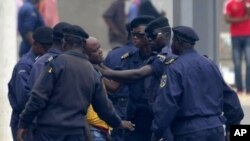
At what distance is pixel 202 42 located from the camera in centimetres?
1329

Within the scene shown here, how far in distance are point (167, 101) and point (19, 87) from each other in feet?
4.96

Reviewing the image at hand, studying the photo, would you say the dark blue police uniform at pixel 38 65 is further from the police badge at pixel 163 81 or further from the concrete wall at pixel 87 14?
the concrete wall at pixel 87 14

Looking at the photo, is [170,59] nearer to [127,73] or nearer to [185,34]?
[185,34]

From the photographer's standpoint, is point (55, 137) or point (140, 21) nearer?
point (55, 137)

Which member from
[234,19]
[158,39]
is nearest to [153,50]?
[158,39]

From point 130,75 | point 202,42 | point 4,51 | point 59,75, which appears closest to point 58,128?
point 59,75

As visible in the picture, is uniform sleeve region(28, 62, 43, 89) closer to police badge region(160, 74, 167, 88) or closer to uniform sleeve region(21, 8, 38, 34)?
police badge region(160, 74, 167, 88)

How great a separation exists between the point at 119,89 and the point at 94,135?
0.91 m

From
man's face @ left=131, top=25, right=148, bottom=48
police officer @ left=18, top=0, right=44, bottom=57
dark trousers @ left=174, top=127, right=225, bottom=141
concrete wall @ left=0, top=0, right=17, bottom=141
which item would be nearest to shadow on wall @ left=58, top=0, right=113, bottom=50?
police officer @ left=18, top=0, right=44, bottom=57

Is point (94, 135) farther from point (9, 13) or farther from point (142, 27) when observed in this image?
point (9, 13)

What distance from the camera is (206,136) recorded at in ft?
37.7

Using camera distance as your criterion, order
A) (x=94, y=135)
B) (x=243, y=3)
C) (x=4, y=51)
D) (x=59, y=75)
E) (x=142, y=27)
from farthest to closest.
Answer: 1. (x=243, y=3)
2. (x=4, y=51)
3. (x=142, y=27)
4. (x=94, y=135)
5. (x=59, y=75)

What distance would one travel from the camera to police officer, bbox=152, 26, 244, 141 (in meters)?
11.4

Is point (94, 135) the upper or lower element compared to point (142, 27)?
lower
